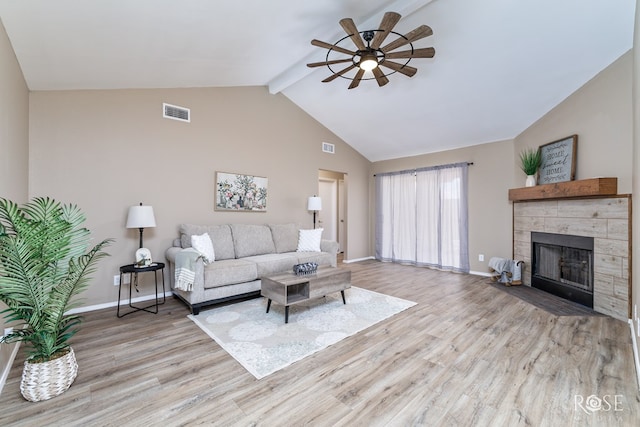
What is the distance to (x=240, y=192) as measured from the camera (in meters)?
4.60

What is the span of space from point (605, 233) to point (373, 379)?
10.6 feet

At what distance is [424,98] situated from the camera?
425cm

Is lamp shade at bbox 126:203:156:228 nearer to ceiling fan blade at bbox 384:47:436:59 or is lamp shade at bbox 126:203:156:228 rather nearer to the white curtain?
ceiling fan blade at bbox 384:47:436:59

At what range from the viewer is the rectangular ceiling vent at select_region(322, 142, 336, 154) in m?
5.89

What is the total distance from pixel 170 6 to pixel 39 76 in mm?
1683

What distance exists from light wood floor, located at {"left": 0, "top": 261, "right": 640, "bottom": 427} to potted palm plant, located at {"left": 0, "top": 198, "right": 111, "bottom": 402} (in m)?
0.15

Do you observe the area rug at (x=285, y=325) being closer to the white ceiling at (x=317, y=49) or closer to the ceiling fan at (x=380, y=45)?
the ceiling fan at (x=380, y=45)

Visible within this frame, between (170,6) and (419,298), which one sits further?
(419,298)

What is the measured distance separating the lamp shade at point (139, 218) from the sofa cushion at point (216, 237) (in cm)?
52

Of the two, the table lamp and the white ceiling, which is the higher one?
the white ceiling

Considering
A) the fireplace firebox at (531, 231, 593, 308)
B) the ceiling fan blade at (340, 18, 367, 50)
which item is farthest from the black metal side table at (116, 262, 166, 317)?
the fireplace firebox at (531, 231, 593, 308)

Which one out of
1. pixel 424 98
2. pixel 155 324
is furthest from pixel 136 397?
pixel 424 98

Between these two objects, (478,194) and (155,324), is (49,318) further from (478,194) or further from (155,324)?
(478,194)

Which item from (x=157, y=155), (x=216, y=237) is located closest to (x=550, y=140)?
(x=216, y=237)
